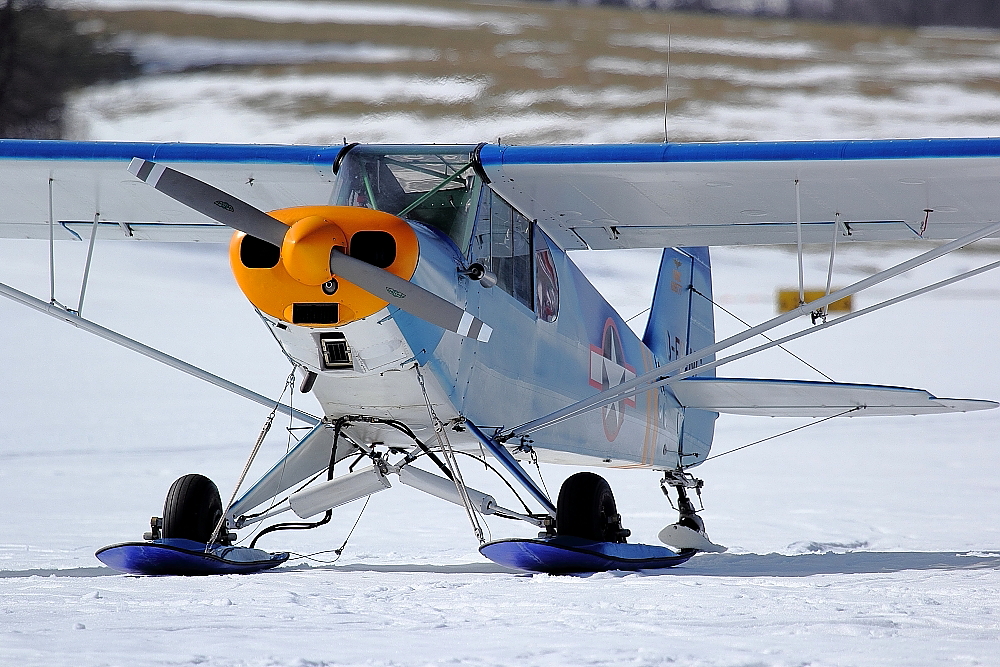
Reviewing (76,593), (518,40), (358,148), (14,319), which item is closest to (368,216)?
(358,148)

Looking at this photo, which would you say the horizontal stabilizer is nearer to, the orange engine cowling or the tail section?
the tail section

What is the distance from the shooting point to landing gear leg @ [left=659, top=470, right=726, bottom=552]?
292 inches

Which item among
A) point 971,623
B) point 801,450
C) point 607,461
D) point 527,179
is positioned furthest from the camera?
point 801,450

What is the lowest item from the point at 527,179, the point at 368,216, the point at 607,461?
the point at 607,461

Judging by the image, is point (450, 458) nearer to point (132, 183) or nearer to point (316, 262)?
point (316, 262)

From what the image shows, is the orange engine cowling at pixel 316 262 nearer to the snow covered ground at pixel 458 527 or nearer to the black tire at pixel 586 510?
the snow covered ground at pixel 458 527

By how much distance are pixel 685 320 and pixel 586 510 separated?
14.7 ft

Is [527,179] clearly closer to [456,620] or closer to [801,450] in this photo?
[456,620]

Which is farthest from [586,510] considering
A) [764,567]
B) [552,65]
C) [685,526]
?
[552,65]

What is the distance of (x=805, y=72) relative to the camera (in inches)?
3174

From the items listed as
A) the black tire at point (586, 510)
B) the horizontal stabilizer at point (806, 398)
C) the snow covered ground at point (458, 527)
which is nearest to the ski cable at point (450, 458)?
the snow covered ground at point (458, 527)

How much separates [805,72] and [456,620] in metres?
82.1

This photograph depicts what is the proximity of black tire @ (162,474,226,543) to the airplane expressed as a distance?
12 mm

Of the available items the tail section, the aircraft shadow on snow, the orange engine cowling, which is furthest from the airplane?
the tail section
